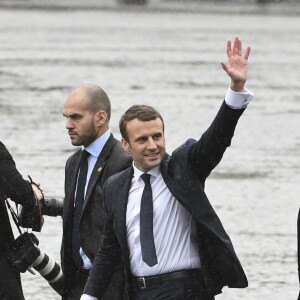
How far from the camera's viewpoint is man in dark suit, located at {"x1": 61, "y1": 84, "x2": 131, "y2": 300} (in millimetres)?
6266

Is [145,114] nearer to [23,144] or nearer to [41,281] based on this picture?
[41,281]

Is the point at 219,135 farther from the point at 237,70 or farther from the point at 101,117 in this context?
the point at 101,117

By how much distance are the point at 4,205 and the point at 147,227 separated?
1.10 m

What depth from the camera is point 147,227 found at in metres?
5.55

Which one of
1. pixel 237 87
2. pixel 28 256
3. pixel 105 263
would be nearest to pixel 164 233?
pixel 105 263

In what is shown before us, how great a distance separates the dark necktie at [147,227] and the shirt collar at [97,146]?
0.80 m

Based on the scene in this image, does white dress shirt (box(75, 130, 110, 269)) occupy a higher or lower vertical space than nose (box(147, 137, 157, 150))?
lower

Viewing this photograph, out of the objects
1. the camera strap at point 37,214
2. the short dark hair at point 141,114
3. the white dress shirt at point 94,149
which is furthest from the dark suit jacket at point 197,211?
the camera strap at point 37,214

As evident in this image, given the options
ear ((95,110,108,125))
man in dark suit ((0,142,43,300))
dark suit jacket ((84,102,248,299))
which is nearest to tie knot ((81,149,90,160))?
ear ((95,110,108,125))

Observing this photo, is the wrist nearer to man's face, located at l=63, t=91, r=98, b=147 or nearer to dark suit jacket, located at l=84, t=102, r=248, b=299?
dark suit jacket, located at l=84, t=102, r=248, b=299

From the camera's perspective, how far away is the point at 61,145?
49.5ft

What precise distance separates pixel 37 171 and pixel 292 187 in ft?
8.59

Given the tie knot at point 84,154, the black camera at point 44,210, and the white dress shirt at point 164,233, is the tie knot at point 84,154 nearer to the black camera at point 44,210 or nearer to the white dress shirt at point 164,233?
the black camera at point 44,210

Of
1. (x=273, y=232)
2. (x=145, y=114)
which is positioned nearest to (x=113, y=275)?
(x=145, y=114)
